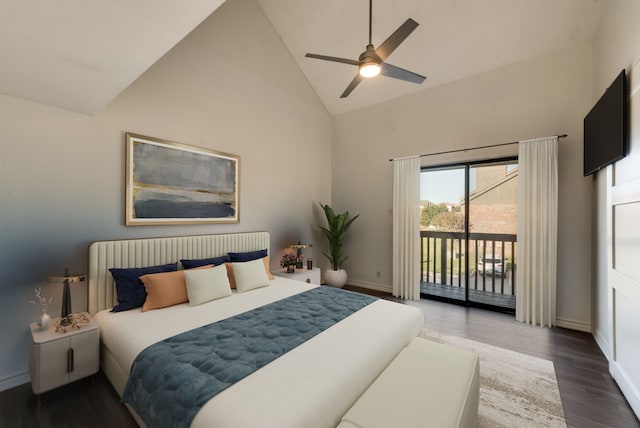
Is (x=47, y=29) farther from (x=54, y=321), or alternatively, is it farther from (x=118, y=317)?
(x=54, y=321)

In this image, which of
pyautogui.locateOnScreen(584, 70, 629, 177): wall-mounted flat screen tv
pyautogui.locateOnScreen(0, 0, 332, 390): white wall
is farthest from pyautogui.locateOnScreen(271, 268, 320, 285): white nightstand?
pyautogui.locateOnScreen(584, 70, 629, 177): wall-mounted flat screen tv

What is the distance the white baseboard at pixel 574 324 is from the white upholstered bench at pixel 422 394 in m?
2.62

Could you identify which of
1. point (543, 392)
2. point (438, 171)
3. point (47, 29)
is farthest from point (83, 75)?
point (438, 171)

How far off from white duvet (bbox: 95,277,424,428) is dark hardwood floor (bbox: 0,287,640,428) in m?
0.39

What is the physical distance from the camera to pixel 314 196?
17.0ft

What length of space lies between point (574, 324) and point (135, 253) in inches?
203

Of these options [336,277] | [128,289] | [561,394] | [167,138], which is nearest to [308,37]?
[167,138]

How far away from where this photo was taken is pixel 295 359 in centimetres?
159

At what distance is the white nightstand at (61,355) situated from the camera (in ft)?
6.29

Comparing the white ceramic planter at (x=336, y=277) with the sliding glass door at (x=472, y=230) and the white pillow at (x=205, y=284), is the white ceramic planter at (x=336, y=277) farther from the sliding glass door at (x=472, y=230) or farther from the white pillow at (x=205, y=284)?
the white pillow at (x=205, y=284)

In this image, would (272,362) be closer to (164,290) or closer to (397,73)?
(164,290)

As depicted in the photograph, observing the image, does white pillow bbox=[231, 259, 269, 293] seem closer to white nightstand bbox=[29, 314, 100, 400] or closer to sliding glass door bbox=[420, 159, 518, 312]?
white nightstand bbox=[29, 314, 100, 400]

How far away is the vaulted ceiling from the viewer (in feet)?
4.63

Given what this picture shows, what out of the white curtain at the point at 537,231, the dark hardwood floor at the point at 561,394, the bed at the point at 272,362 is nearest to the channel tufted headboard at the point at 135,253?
the bed at the point at 272,362
